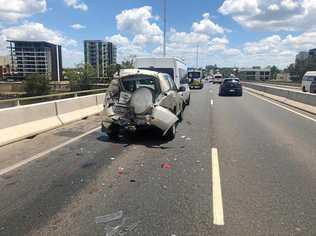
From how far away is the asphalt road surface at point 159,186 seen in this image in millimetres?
3971

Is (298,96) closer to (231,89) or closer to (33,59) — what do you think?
(231,89)

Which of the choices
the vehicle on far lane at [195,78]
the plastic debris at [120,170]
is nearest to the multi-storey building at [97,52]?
the vehicle on far lane at [195,78]

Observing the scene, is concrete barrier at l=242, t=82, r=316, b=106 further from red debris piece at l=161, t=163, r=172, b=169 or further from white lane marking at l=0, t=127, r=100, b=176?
red debris piece at l=161, t=163, r=172, b=169

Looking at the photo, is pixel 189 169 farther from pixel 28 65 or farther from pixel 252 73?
pixel 252 73

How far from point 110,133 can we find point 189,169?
3.85m

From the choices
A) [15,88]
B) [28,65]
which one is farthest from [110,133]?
[28,65]

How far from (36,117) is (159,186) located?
21.2 ft

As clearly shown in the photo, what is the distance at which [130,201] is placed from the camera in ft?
15.5

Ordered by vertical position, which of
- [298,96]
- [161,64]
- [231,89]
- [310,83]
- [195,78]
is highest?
[161,64]

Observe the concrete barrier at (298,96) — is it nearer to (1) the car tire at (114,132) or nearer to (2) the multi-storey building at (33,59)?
(1) the car tire at (114,132)

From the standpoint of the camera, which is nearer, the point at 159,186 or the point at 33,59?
the point at 159,186

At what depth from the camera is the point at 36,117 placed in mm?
10367

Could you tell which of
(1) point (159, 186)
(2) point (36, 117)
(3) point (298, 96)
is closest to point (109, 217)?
(1) point (159, 186)

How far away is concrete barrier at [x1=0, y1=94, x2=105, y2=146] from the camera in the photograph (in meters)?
8.89
